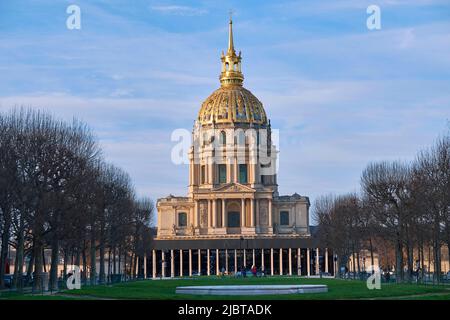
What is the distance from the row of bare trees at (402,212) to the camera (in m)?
79.3

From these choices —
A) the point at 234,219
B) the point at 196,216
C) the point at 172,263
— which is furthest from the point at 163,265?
the point at 234,219

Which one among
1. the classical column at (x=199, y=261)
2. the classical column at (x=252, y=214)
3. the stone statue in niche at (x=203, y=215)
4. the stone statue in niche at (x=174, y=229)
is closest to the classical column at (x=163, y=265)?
the classical column at (x=199, y=261)

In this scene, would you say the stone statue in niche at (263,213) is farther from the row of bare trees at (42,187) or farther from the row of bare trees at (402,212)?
the row of bare trees at (42,187)

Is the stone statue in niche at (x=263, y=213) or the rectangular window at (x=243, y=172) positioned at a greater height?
the rectangular window at (x=243, y=172)

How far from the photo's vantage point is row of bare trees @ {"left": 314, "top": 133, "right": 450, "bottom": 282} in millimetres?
79306

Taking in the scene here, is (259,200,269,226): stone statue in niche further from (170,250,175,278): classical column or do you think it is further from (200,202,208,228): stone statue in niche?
(170,250,175,278): classical column

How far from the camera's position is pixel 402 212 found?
89.9 meters

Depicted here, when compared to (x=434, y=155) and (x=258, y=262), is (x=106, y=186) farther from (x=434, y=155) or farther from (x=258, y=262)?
(x=258, y=262)

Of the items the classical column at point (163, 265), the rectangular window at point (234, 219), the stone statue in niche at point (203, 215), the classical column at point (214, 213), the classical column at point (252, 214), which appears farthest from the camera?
the rectangular window at point (234, 219)

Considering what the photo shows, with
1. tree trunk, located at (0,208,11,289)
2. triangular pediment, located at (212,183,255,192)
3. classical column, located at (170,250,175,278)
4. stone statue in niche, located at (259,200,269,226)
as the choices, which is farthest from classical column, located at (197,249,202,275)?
tree trunk, located at (0,208,11,289)

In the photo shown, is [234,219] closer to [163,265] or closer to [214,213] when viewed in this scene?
[214,213]

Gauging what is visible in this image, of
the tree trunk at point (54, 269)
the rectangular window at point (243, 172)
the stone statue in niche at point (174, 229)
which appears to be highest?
the rectangular window at point (243, 172)
